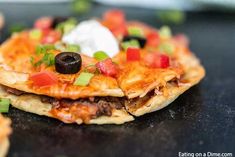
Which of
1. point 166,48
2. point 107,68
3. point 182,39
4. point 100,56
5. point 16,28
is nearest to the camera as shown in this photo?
point 107,68

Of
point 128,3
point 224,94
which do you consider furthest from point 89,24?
point 128,3

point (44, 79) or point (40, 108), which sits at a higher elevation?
point (44, 79)

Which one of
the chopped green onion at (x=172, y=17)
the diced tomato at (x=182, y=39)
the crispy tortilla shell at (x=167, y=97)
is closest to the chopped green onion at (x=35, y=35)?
the crispy tortilla shell at (x=167, y=97)

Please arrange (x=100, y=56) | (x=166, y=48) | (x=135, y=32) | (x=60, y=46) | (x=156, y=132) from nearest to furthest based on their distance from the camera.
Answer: (x=156, y=132) → (x=100, y=56) → (x=60, y=46) → (x=166, y=48) → (x=135, y=32)

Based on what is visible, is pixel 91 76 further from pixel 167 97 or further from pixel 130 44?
pixel 130 44

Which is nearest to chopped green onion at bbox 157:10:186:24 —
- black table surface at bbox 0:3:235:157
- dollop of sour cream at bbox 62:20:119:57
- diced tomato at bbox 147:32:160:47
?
diced tomato at bbox 147:32:160:47

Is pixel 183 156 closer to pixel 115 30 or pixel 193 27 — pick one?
pixel 115 30

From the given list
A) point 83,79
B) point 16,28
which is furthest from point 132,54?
point 16,28
